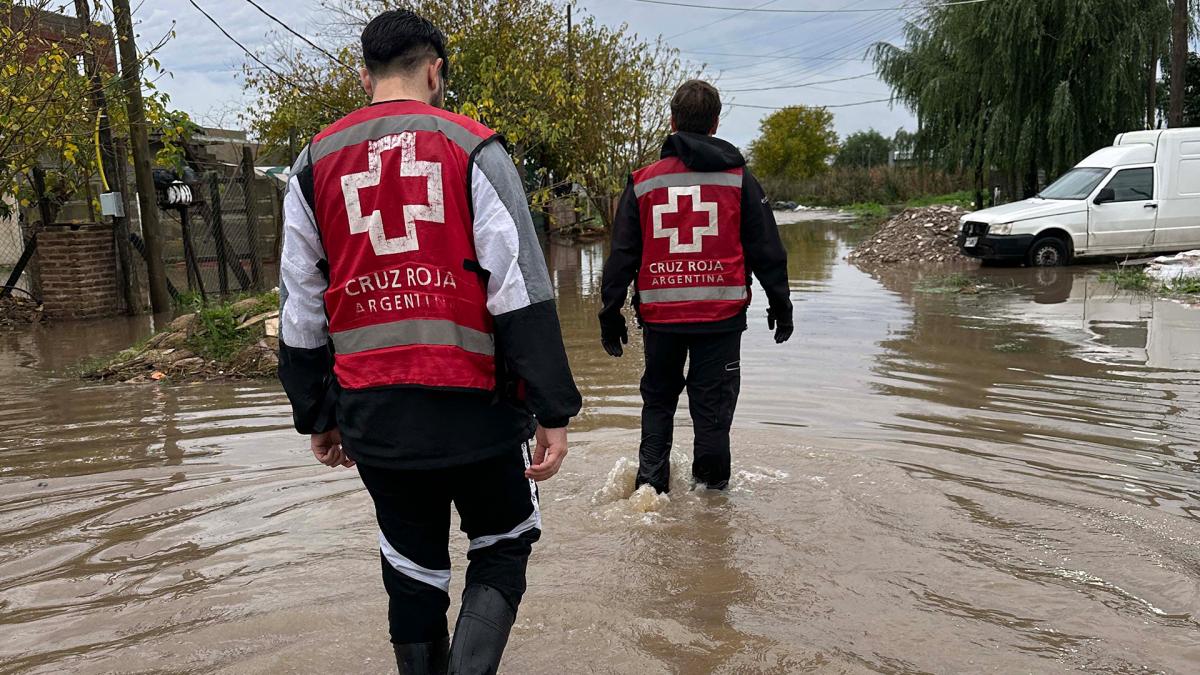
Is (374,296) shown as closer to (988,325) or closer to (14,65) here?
(988,325)

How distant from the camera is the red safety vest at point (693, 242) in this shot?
14.3ft

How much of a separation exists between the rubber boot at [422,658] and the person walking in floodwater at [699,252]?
215cm

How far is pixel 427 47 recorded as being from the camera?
2.55 meters

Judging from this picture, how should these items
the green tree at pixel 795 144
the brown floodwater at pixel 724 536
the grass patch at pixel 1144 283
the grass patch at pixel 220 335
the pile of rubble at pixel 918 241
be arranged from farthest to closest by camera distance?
the green tree at pixel 795 144
the pile of rubble at pixel 918 241
the grass patch at pixel 1144 283
the grass patch at pixel 220 335
the brown floodwater at pixel 724 536

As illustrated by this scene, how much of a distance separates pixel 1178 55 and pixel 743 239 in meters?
19.8

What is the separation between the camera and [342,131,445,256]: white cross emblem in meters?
2.40

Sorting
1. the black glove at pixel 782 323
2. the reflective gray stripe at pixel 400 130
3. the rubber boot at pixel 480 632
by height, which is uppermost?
the reflective gray stripe at pixel 400 130

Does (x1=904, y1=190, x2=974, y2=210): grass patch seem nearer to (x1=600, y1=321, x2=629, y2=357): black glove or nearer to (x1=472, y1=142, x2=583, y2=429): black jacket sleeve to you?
(x1=600, y1=321, x2=629, y2=357): black glove

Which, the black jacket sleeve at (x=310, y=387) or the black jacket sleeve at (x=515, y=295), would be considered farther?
the black jacket sleeve at (x=310, y=387)

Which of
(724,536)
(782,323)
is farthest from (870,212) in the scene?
(724,536)

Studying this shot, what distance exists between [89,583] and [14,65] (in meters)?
8.79

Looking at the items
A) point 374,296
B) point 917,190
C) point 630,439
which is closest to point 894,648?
point 374,296

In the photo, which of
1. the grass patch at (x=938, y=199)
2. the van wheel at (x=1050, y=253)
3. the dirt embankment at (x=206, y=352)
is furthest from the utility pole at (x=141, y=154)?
the grass patch at (x=938, y=199)

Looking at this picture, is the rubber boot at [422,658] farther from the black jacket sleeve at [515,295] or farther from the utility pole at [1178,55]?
the utility pole at [1178,55]
